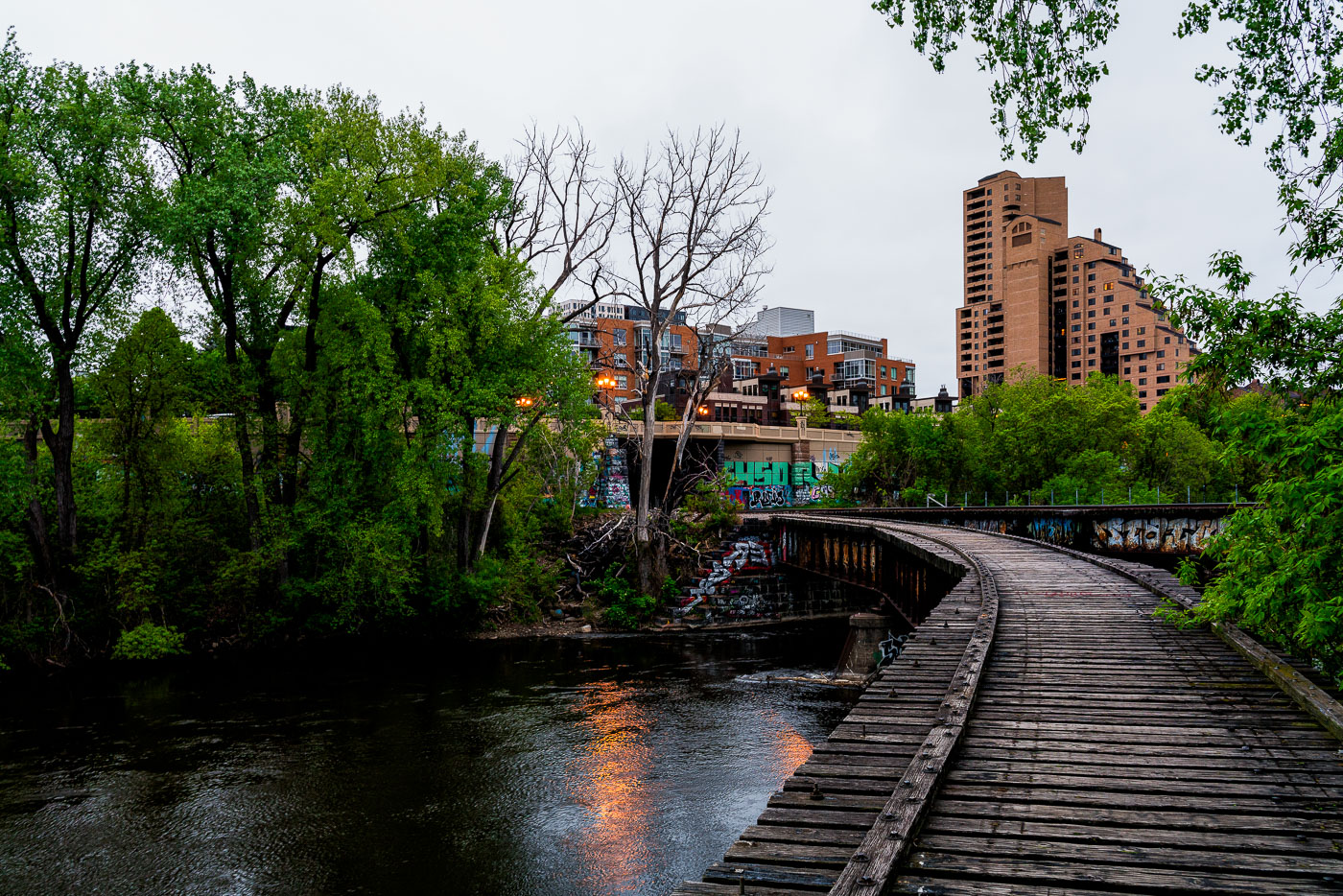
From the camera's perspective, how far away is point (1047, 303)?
148500 millimetres

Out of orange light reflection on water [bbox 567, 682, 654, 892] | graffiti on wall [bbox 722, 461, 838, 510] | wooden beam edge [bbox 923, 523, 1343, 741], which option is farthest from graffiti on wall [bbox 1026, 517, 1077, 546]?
graffiti on wall [bbox 722, 461, 838, 510]

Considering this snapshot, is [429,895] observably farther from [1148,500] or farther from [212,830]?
[1148,500]

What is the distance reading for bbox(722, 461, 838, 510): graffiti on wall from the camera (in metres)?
63.7

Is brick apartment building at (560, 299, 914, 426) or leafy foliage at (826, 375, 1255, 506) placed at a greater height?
brick apartment building at (560, 299, 914, 426)

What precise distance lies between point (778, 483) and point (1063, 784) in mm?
59602

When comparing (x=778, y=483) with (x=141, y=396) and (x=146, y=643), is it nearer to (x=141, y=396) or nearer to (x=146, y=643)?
(x=141, y=396)

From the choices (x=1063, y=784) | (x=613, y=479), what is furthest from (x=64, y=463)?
(x=613, y=479)

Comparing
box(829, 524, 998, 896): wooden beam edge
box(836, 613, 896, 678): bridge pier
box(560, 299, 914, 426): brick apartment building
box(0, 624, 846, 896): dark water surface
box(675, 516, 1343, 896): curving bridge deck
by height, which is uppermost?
box(560, 299, 914, 426): brick apartment building

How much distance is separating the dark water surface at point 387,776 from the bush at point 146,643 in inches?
24.1

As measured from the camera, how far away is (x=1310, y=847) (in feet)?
16.5

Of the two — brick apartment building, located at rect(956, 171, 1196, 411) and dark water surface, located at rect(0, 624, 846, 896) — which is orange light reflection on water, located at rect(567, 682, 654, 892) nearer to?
dark water surface, located at rect(0, 624, 846, 896)

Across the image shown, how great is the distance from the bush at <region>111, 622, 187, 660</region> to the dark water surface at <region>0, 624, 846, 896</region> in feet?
2.01

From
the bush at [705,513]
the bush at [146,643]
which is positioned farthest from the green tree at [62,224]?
the bush at [705,513]

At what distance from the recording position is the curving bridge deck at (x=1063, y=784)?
15.6 feet
